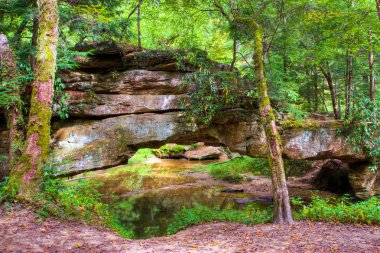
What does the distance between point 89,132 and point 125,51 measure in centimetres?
351

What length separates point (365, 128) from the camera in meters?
10.3

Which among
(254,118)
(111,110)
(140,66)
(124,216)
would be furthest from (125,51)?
(124,216)

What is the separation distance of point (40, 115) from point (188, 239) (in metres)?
5.13

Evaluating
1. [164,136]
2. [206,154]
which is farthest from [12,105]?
[206,154]

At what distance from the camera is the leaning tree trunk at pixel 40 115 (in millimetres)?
6648

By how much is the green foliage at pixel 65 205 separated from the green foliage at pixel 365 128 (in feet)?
30.6

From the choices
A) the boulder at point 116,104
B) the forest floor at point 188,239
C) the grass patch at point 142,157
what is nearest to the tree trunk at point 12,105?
the boulder at point 116,104

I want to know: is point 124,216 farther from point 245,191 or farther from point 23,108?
point 245,191

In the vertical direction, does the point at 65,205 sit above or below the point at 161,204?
above

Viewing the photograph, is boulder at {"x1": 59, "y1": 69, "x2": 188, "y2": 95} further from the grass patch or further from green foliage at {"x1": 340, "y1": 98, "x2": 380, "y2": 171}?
the grass patch

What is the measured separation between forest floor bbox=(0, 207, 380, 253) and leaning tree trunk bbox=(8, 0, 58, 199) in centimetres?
77

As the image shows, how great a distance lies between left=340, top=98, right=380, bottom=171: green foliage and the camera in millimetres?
10367

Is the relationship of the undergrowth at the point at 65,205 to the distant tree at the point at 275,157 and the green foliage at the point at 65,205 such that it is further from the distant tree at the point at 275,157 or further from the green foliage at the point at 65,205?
the distant tree at the point at 275,157

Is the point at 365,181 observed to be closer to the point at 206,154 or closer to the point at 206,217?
the point at 206,217
